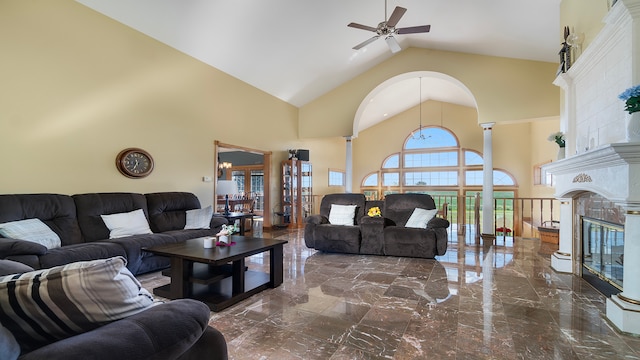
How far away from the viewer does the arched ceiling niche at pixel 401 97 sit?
7.17 metres

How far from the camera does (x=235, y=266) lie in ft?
9.21

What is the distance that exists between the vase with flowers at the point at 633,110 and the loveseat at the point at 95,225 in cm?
460

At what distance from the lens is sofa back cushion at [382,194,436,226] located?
4797 mm

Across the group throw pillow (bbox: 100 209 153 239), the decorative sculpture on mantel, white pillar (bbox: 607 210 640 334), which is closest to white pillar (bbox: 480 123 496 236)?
the decorative sculpture on mantel

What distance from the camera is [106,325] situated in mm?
960

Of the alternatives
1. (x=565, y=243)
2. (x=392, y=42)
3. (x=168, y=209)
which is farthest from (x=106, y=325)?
(x=565, y=243)

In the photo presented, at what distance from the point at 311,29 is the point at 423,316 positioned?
15.5 feet

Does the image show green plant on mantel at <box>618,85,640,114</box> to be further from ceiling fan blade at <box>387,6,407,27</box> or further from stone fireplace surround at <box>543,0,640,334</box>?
ceiling fan blade at <box>387,6,407,27</box>

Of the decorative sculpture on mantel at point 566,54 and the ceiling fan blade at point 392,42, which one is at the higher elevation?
the ceiling fan blade at point 392,42

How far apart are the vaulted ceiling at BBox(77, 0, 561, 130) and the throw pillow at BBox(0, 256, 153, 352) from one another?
4.16 metres

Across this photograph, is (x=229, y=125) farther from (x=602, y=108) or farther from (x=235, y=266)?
(x=602, y=108)

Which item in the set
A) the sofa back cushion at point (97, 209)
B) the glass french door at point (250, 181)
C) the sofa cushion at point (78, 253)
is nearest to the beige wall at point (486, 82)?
the glass french door at point (250, 181)

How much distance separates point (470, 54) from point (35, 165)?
7.27 m

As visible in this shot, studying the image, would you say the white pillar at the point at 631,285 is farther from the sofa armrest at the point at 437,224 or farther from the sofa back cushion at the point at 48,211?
the sofa back cushion at the point at 48,211
